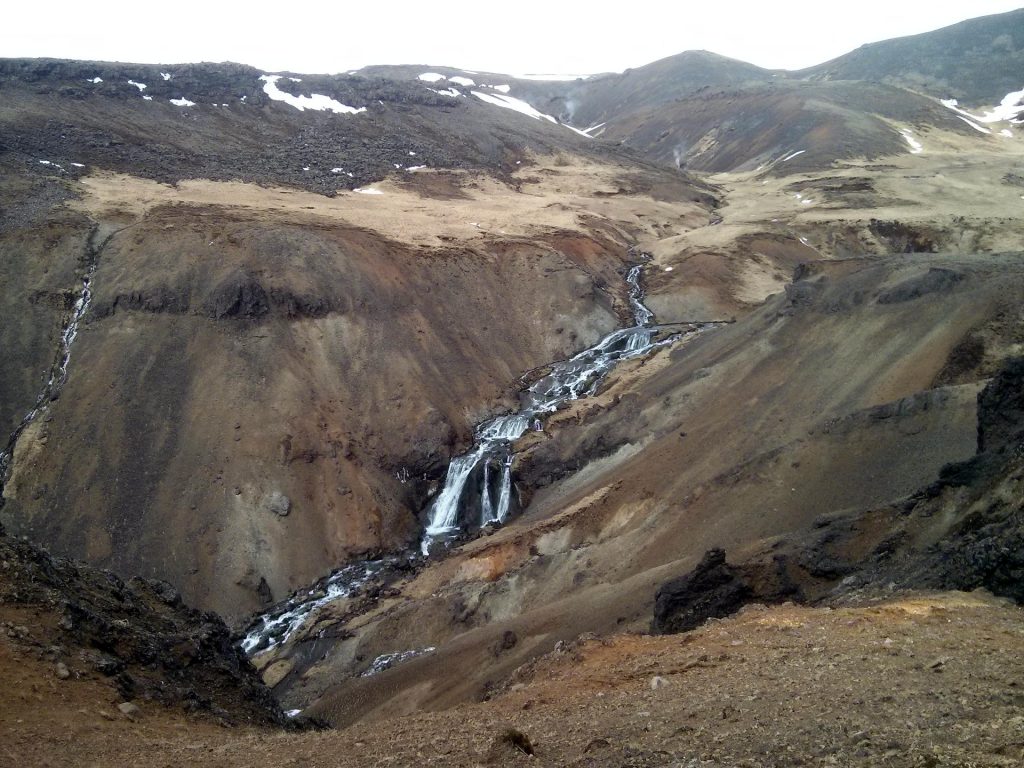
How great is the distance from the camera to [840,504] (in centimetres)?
1959

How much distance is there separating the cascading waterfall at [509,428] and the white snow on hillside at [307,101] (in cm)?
4340

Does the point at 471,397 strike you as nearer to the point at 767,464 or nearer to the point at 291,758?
the point at 767,464

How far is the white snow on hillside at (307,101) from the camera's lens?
7331 centimetres

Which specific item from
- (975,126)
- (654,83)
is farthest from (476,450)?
(654,83)

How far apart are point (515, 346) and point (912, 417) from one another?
2490 cm

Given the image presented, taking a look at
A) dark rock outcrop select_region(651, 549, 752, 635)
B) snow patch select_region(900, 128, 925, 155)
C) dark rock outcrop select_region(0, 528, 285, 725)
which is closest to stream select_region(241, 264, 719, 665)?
dark rock outcrop select_region(0, 528, 285, 725)

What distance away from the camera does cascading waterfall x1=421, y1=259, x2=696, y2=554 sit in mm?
31719

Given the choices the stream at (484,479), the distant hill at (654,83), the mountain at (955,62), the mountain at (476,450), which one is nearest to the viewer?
the mountain at (476,450)

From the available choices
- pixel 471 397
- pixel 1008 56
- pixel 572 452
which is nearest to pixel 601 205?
pixel 471 397

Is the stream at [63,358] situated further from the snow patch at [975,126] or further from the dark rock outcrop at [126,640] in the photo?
the snow patch at [975,126]

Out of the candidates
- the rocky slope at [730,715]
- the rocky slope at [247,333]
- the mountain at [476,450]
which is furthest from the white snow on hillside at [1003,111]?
the rocky slope at [730,715]

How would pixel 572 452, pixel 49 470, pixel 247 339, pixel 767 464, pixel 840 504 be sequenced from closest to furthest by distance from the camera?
1. pixel 840 504
2. pixel 767 464
3. pixel 49 470
4. pixel 572 452
5. pixel 247 339

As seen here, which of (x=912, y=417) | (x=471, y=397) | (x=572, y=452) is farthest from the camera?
(x=471, y=397)

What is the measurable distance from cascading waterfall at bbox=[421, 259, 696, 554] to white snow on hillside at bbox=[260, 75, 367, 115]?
43396 mm
